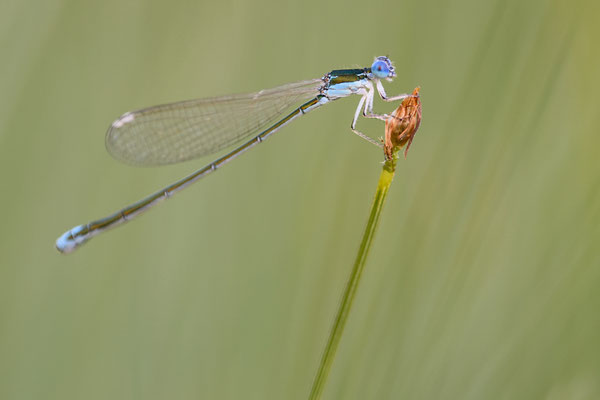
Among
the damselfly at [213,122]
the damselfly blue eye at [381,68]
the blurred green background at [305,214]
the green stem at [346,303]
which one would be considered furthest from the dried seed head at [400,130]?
the damselfly blue eye at [381,68]

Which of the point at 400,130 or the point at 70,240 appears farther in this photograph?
the point at 70,240

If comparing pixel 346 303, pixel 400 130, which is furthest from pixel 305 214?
pixel 346 303

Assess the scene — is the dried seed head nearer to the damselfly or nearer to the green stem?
the green stem

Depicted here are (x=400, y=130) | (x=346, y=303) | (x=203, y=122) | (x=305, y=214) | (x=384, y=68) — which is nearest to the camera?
(x=346, y=303)

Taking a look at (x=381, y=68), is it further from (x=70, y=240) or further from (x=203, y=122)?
(x=70, y=240)

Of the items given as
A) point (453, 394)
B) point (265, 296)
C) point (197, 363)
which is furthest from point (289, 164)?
point (453, 394)

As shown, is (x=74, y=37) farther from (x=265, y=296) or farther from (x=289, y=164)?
(x=265, y=296)

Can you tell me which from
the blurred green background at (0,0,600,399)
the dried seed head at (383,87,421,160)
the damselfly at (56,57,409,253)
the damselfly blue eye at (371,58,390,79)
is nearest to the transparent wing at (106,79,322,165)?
the damselfly at (56,57,409,253)
